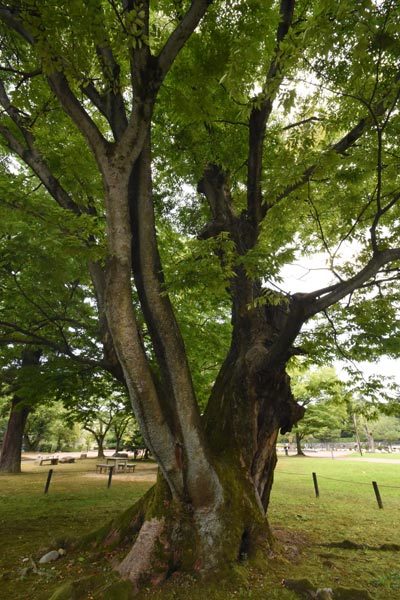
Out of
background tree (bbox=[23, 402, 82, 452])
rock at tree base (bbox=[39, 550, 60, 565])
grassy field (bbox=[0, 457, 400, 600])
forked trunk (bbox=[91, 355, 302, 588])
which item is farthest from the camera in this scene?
background tree (bbox=[23, 402, 82, 452])

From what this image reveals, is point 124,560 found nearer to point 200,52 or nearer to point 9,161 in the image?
point 200,52

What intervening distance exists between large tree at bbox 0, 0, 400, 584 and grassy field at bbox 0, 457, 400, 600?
410mm

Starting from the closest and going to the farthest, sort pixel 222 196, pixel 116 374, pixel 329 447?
pixel 116 374
pixel 222 196
pixel 329 447

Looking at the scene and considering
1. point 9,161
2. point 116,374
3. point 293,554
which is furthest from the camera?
point 9,161

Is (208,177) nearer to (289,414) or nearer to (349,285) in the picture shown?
(349,285)

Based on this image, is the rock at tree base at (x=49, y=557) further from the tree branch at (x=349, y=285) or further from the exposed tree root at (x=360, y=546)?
the tree branch at (x=349, y=285)

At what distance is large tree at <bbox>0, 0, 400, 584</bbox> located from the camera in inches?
146

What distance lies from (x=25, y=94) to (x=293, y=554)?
8005mm

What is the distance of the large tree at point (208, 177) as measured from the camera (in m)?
3.71

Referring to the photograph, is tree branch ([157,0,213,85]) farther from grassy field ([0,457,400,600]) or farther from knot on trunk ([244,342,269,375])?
grassy field ([0,457,400,600])

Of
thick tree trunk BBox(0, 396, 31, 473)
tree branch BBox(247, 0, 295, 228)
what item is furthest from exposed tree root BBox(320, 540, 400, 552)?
thick tree trunk BBox(0, 396, 31, 473)

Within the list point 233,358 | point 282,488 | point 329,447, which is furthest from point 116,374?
point 329,447

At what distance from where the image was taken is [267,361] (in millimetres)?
5004

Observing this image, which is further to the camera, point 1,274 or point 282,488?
point 282,488
